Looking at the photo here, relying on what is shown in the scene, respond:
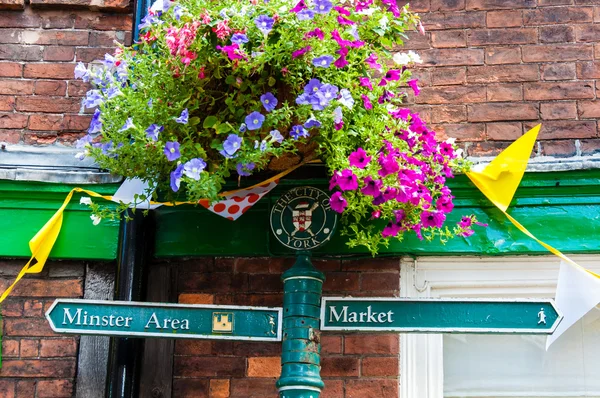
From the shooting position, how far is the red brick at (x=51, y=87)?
4191 millimetres

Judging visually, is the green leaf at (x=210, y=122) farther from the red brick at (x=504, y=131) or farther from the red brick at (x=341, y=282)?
the red brick at (x=504, y=131)

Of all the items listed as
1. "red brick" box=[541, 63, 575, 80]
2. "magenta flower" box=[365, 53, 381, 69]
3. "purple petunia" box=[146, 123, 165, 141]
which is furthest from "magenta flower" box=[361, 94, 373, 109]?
"red brick" box=[541, 63, 575, 80]

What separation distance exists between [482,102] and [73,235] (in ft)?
5.96

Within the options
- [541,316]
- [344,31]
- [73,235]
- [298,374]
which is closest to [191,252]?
[73,235]

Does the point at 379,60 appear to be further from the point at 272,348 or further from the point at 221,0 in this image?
the point at 272,348

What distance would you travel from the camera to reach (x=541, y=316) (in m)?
3.19

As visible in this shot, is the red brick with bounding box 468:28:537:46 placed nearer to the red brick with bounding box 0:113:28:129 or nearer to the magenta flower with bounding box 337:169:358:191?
the magenta flower with bounding box 337:169:358:191

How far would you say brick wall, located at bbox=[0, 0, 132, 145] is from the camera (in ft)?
13.6

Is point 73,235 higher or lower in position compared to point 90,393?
higher

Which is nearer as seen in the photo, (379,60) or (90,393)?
(379,60)

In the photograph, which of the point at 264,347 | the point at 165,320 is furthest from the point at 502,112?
the point at 165,320

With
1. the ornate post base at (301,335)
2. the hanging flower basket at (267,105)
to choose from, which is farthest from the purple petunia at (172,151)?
the ornate post base at (301,335)

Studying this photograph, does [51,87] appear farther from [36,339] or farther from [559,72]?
[559,72]

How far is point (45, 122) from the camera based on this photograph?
13.6 feet
